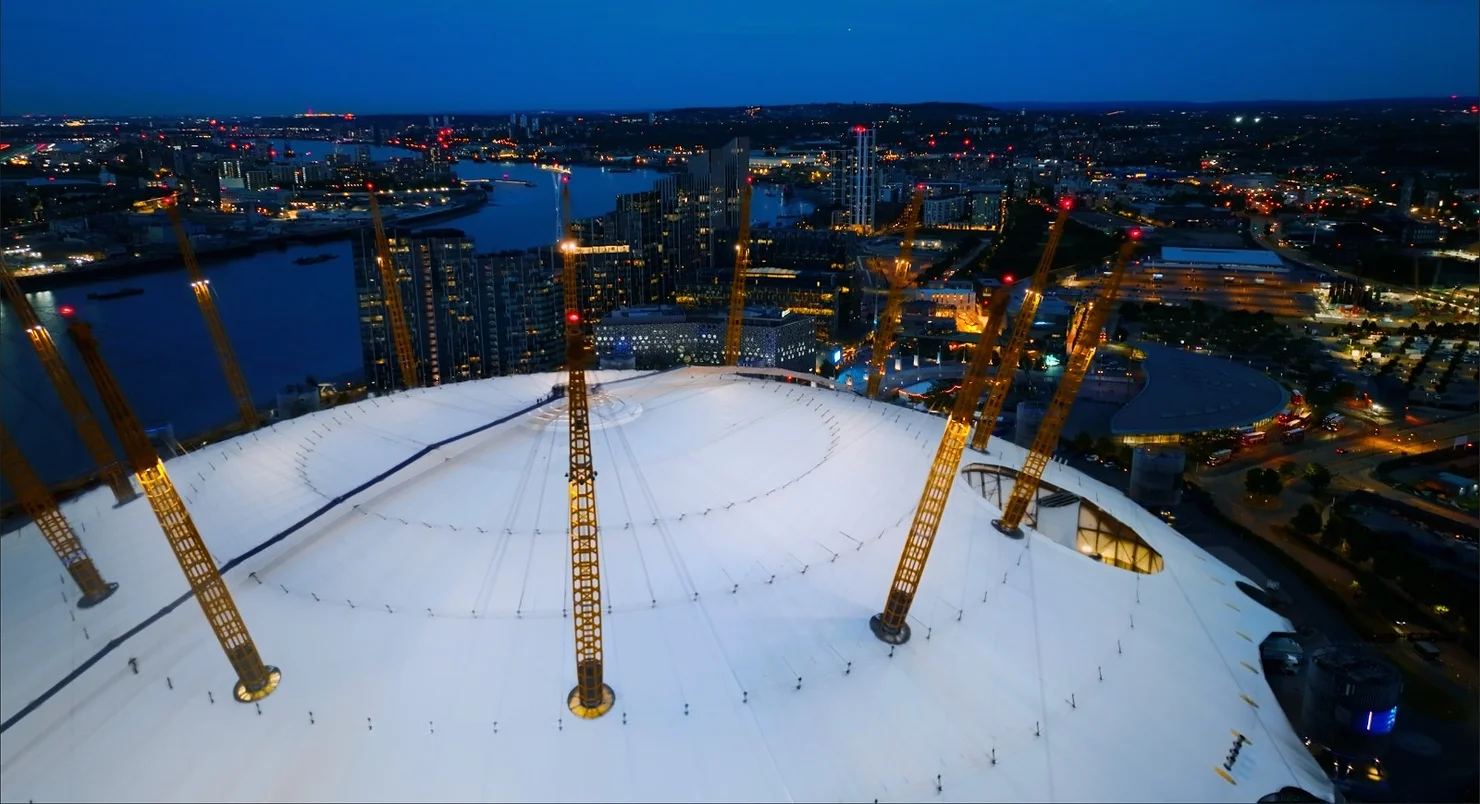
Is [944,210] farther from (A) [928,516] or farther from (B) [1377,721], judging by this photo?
(A) [928,516]

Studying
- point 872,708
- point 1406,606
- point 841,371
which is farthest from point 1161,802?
point 841,371

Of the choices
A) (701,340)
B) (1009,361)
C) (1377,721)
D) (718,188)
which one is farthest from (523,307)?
(1377,721)

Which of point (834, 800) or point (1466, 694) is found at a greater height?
point (834, 800)

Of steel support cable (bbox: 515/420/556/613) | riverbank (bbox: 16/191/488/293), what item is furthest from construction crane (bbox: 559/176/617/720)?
riverbank (bbox: 16/191/488/293)

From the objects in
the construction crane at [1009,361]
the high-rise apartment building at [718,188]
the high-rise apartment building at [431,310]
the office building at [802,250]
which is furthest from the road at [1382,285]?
the high-rise apartment building at [431,310]

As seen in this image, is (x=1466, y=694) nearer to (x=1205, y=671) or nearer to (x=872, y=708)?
(x=1205, y=671)

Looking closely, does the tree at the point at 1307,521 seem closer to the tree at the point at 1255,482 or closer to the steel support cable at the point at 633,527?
the tree at the point at 1255,482

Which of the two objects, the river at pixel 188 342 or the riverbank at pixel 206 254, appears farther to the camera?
the riverbank at pixel 206 254

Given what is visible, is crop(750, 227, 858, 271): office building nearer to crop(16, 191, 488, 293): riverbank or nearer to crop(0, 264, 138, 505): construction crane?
crop(16, 191, 488, 293): riverbank
